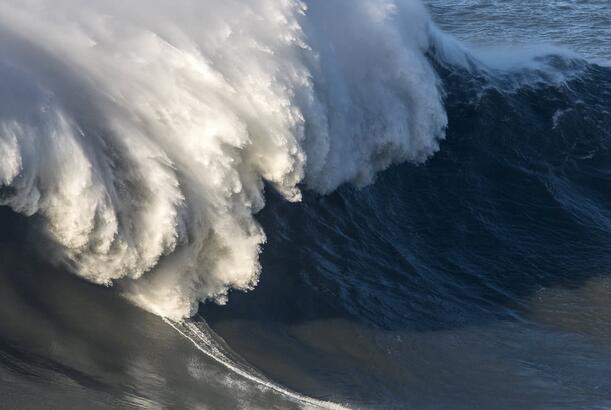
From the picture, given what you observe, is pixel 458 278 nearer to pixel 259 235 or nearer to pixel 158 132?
pixel 259 235

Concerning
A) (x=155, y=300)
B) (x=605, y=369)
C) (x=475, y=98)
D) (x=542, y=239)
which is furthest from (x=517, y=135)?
(x=155, y=300)

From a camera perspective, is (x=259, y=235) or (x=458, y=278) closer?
(x=259, y=235)

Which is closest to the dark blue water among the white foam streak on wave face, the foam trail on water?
the foam trail on water

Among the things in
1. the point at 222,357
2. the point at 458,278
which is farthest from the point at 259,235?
the point at 458,278

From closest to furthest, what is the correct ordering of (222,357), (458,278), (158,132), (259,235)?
(222,357)
(158,132)
(259,235)
(458,278)

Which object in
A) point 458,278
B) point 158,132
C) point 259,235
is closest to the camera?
point 158,132

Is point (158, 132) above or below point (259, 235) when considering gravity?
above

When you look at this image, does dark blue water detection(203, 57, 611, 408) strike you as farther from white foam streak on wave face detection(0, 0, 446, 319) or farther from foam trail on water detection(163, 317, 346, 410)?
white foam streak on wave face detection(0, 0, 446, 319)

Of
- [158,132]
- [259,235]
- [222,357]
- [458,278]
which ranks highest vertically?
[158,132]
